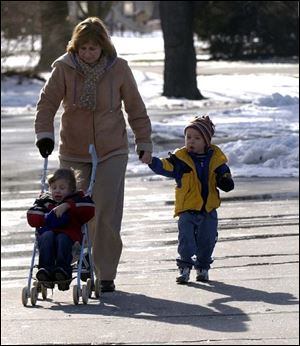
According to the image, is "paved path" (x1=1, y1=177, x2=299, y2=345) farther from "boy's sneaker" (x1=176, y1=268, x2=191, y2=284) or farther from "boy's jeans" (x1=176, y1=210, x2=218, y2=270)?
"boy's jeans" (x1=176, y1=210, x2=218, y2=270)

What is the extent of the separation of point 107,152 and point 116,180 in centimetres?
39

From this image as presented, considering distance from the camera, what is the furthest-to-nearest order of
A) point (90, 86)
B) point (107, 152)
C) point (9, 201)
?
point (9, 201) < point (107, 152) < point (90, 86)

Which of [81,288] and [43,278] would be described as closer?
[43,278]

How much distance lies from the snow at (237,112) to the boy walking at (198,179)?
31.9ft

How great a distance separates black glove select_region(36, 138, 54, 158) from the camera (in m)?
7.18

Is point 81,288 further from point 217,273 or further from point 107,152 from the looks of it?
point 217,273

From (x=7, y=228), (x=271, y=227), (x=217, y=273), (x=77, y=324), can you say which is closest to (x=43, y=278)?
(x=77, y=324)

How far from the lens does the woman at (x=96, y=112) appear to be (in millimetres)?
7121

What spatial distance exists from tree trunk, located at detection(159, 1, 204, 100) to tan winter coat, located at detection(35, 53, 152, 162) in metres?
23.0

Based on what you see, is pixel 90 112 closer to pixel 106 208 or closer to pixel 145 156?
pixel 145 156

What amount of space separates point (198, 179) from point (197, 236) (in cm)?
152

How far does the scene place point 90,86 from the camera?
23.0ft

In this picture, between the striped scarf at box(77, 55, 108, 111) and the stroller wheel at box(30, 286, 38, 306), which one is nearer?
the striped scarf at box(77, 55, 108, 111)

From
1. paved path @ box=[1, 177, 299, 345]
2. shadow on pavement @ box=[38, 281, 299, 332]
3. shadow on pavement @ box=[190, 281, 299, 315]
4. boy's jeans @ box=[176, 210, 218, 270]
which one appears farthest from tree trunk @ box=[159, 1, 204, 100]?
boy's jeans @ box=[176, 210, 218, 270]
